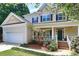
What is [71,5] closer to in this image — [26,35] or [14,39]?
[26,35]

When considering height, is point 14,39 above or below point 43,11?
below

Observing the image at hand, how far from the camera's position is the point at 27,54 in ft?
12.6

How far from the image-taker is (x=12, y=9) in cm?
396

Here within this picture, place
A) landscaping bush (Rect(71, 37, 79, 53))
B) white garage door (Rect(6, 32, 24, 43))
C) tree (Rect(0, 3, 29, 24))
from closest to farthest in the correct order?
landscaping bush (Rect(71, 37, 79, 53)), tree (Rect(0, 3, 29, 24)), white garage door (Rect(6, 32, 24, 43))

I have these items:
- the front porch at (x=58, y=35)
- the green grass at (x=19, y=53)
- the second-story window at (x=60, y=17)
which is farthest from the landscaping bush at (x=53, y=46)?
the second-story window at (x=60, y=17)

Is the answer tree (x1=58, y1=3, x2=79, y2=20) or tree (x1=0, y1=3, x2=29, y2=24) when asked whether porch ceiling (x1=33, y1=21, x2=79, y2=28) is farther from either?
tree (x1=0, y1=3, x2=29, y2=24)

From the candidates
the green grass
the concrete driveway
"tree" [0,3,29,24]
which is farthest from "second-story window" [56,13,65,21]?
the concrete driveway

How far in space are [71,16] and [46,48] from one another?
738 mm

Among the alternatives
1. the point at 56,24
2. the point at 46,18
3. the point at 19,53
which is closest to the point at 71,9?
the point at 56,24

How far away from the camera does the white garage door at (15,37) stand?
400cm

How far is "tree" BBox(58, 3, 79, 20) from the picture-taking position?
3.83m

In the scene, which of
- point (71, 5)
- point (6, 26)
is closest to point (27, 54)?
point (6, 26)

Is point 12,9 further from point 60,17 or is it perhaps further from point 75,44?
point 75,44

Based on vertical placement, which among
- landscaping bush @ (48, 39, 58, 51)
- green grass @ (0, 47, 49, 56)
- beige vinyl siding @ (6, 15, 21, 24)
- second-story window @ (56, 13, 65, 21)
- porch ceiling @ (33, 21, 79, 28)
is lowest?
green grass @ (0, 47, 49, 56)
